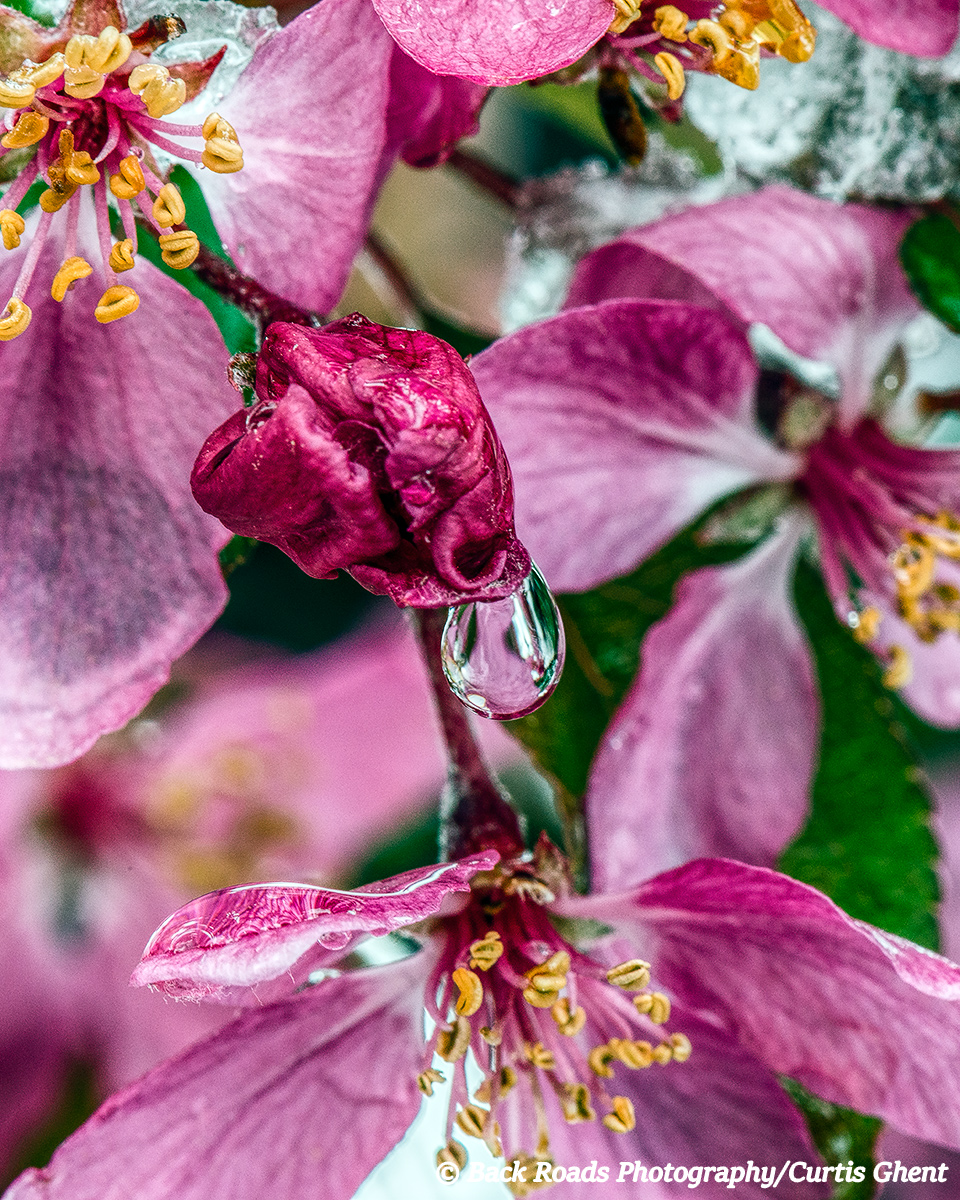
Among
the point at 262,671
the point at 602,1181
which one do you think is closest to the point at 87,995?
the point at 262,671

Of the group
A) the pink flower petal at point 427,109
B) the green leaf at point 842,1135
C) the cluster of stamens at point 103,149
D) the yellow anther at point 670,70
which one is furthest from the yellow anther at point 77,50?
the green leaf at point 842,1135

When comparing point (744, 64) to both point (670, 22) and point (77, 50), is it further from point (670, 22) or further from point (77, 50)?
point (77, 50)

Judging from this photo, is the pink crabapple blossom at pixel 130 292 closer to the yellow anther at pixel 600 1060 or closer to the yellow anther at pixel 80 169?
the yellow anther at pixel 80 169

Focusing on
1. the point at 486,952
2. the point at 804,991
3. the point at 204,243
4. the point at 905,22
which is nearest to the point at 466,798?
the point at 486,952

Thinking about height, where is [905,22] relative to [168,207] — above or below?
above

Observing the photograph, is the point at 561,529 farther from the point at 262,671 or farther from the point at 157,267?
the point at 262,671

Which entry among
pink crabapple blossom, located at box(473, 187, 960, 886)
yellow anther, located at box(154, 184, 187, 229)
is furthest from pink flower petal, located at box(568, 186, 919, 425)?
yellow anther, located at box(154, 184, 187, 229)

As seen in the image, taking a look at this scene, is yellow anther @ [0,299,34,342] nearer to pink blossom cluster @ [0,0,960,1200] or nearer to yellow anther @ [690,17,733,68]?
pink blossom cluster @ [0,0,960,1200]
